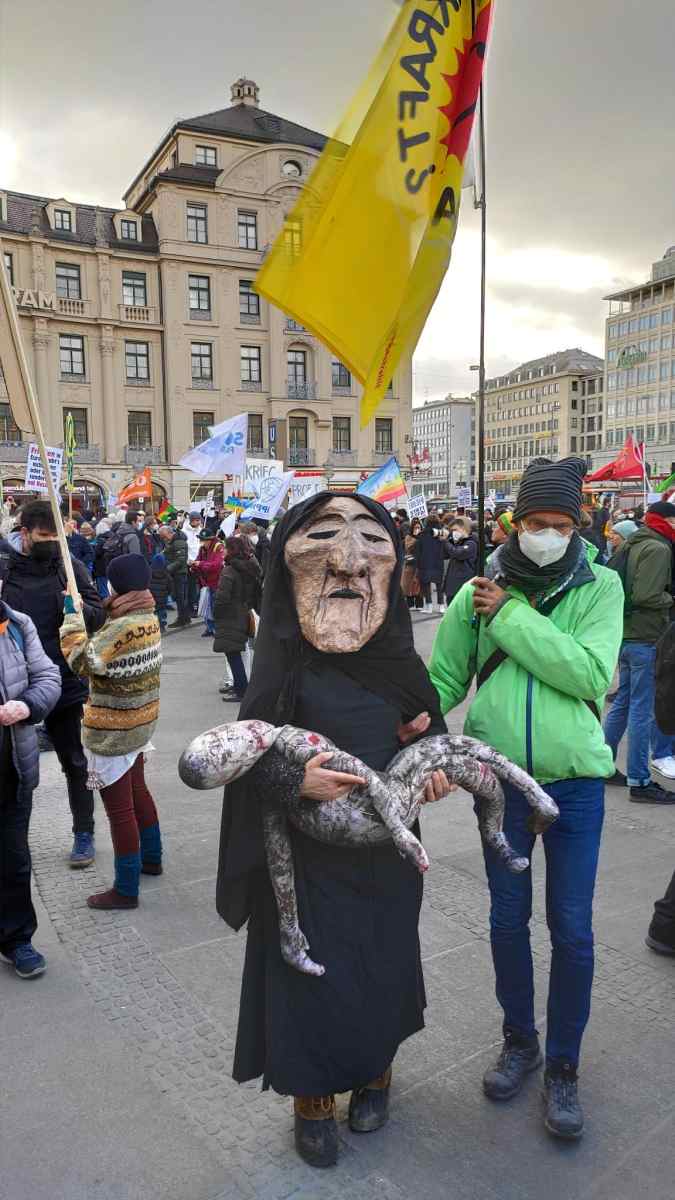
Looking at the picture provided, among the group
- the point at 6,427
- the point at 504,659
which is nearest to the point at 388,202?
the point at 504,659

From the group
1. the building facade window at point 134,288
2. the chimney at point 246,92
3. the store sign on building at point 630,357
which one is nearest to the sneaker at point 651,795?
the building facade window at point 134,288

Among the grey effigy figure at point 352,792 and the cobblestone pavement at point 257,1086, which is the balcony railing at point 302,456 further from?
the grey effigy figure at point 352,792

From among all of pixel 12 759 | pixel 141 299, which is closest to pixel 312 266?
pixel 12 759

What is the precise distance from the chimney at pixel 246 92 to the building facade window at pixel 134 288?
37.1 ft

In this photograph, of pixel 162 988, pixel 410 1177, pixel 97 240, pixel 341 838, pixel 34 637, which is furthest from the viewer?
pixel 97 240

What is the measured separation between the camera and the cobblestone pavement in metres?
2.38

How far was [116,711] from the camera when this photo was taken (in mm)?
4043

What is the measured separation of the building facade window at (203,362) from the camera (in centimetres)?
3981

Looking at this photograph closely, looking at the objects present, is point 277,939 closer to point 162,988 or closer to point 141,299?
point 162,988

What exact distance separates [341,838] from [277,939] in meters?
0.38

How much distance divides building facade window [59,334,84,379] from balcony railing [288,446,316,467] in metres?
10.7

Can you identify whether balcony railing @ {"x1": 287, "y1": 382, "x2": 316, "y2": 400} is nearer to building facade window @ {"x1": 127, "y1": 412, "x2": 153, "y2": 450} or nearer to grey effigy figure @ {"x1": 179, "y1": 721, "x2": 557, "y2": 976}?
building facade window @ {"x1": 127, "y1": 412, "x2": 153, "y2": 450}

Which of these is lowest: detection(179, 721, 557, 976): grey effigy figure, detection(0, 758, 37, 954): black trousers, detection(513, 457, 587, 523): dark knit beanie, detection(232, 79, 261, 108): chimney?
detection(0, 758, 37, 954): black trousers

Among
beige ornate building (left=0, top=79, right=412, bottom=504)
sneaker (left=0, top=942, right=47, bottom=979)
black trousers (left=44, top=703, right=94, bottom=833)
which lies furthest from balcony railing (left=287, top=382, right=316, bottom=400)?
sneaker (left=0, top=942, right=47, bottom=979)
